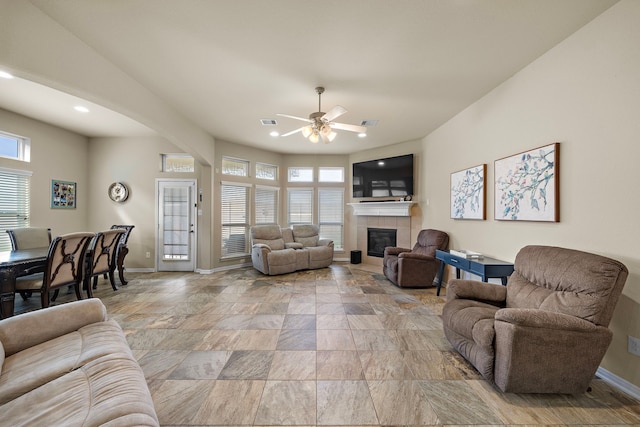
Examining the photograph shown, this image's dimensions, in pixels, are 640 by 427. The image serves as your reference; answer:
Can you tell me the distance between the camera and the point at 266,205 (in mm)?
6559

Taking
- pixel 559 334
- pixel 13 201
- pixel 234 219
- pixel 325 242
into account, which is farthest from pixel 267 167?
pixel 559 334

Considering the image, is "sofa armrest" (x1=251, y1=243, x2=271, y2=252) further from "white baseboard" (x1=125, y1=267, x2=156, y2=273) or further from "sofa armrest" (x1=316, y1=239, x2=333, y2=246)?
"white baseboard" (x1=125, y1=267, x2=156, y2=273)

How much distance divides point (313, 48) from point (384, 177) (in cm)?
385

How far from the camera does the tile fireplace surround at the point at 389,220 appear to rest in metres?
5.56

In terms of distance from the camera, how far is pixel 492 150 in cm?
331

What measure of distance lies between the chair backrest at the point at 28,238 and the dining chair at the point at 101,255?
34.8 inches

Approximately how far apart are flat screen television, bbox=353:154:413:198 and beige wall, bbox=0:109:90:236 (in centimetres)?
598

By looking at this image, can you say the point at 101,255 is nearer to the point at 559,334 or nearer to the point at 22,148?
the point at 22,148

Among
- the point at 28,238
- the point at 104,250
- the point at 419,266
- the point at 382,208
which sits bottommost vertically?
the point at 419,266

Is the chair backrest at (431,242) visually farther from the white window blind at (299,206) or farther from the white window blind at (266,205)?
the white window blind at (266,205)

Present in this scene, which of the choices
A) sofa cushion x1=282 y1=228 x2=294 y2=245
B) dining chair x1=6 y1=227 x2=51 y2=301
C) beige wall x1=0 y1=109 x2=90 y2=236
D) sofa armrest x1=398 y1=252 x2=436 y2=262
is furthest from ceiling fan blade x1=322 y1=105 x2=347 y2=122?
beige wall x1=0 y1=109 x2=90 y2=236

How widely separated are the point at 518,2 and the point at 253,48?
2.22 metres

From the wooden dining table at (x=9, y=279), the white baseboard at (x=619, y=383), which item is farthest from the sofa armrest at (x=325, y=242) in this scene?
the wooden dining table at (x=9, y=279)

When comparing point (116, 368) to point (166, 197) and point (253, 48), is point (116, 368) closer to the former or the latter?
point (253, 48)
